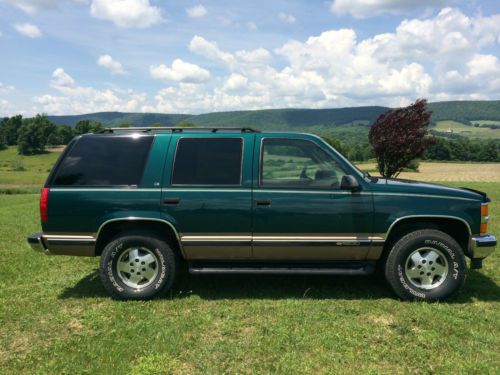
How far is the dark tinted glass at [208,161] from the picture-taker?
459 cm

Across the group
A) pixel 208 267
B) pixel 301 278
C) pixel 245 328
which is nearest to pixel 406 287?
pixel 301 278

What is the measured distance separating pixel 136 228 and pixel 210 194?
1.04 metres

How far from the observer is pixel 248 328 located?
4.00 metres

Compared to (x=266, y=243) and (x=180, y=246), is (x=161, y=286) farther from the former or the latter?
(x=266, y=243)

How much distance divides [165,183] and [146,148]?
0.51m

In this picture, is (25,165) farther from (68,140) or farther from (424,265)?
(424,265)

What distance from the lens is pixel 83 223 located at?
15.0 feet

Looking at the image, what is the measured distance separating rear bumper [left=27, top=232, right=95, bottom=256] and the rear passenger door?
1.00m

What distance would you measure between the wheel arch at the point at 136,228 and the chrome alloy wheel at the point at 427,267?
8.96 ft

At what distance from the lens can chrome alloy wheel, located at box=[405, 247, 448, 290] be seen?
15.1 ft

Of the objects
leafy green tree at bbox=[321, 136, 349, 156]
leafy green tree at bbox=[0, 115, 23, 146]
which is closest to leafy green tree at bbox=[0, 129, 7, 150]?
leafy green tree at bbox=[0, 115, 23, 146]

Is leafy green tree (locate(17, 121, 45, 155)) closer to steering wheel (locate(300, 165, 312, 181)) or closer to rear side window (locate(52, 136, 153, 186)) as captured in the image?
rear side window (locate(52, 136, 153, 186))

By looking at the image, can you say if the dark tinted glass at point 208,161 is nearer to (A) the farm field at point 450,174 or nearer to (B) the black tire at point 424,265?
(B) the black tire at point 424,265

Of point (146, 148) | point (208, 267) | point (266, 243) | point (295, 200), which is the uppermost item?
point (146, 148)
